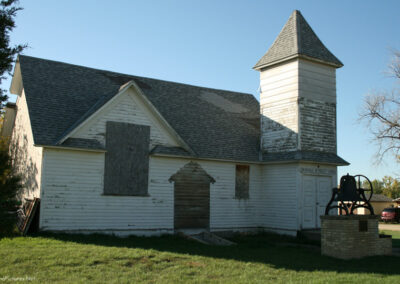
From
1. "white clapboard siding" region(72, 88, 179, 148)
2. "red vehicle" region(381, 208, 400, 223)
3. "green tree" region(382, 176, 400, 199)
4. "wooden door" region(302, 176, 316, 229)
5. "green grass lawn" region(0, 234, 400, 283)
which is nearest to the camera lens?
"green grass lawn" region(0, 234, 400, 283)

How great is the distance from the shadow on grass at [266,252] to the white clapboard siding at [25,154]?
8.13ft

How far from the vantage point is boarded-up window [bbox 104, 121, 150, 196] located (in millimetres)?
17172

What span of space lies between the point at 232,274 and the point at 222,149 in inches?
415

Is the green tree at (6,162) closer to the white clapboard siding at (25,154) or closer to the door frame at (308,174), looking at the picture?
the white clapboard siding at (25,154)

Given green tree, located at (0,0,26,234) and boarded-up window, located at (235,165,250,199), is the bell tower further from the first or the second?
green tree, located at (0,0,26,234)

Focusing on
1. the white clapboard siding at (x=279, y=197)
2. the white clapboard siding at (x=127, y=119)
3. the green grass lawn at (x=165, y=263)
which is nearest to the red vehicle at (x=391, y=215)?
the white clapboard siding at (x=279, y=197)

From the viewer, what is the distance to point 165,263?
37.5 feet

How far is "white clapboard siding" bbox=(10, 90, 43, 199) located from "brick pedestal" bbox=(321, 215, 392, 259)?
401 inches

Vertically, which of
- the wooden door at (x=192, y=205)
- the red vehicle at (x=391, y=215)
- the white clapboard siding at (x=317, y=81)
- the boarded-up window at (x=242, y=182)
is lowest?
the red vehicle at (x=391, y=215)

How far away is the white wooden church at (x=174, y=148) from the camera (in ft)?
54.2

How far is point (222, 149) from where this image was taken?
67.8 feet

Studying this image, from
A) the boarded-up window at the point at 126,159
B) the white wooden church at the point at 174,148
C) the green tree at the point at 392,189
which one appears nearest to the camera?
the white wooden church at the point at 174,148

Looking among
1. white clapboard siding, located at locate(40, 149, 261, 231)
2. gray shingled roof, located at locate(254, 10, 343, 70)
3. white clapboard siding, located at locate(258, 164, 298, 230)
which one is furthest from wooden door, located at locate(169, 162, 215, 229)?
gray shingled roof, located at locate(254, 10, 343, 70)

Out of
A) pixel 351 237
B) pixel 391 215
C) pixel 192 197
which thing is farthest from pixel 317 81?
pixel 391 215
